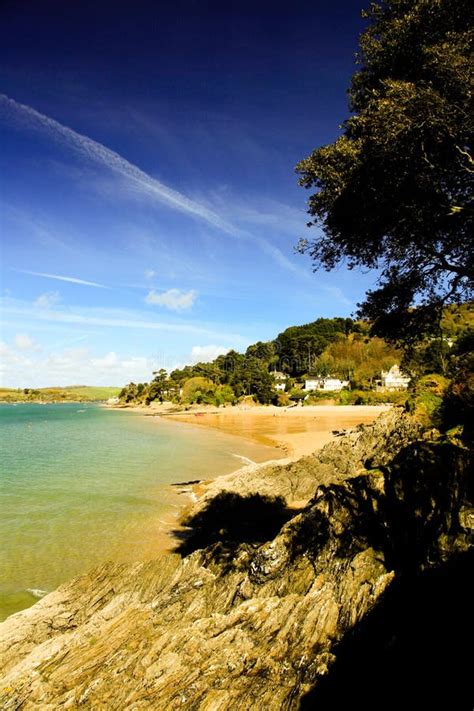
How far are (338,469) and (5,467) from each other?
25.1m

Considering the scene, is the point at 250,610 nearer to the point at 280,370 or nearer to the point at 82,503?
the point at 82,503

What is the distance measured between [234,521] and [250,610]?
28.5 ft

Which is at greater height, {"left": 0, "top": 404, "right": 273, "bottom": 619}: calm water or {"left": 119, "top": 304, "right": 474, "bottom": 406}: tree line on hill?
{"left": 119, "top": 304, "right": 474, "bottom": 406}: tree line on hill

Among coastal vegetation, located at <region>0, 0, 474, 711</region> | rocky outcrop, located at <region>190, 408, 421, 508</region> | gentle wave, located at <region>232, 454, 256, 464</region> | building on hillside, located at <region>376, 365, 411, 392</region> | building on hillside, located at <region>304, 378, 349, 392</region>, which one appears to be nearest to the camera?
coastal vegetation, located at <region>0, 0, 474, 711</region>

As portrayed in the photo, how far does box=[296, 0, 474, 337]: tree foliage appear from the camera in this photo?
7176 millimetres

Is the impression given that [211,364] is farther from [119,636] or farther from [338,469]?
[119,636]

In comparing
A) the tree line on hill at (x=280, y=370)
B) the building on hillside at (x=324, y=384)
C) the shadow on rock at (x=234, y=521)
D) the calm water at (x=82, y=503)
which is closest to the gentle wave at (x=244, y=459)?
the calm water at (x=82, y=503)

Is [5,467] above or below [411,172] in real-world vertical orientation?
below

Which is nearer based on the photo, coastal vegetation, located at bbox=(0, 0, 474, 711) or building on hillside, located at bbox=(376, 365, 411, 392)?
coastal vegetation, located at bbox=(0, 0, 474, 711)

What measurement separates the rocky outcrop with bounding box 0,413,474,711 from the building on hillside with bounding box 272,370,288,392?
4863 inches

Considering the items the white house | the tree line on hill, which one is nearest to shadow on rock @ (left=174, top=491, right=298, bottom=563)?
the tree line on hill

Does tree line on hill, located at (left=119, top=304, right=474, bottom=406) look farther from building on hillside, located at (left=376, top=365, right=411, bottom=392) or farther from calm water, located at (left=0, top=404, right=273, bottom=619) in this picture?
calm water, located at (left=0, top=404, right=273, bottom=619)

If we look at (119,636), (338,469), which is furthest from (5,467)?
(119,636)

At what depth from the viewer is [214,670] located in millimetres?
5121
